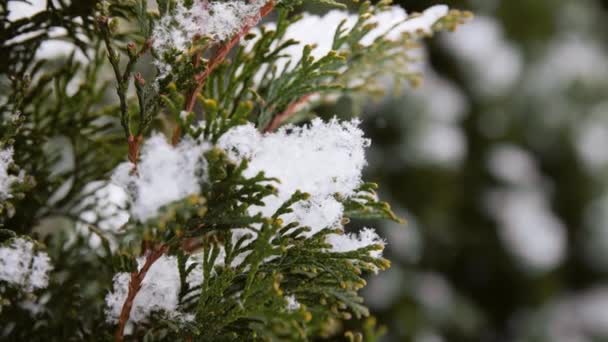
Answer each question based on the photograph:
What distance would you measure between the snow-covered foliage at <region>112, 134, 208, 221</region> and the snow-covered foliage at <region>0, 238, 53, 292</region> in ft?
0.97

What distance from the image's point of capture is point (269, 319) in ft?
3.81

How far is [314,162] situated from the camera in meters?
1.25

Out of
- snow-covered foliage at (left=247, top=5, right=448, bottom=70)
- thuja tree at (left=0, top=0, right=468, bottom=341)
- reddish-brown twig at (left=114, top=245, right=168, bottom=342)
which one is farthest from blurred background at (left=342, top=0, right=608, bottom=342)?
reddish-brown twig at (left=114, top=245, right=168, bottom=342)

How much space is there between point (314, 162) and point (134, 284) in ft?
1.47

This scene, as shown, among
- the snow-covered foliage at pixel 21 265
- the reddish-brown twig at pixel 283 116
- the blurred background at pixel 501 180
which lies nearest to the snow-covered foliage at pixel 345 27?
the reddish-brown twig at pixel 283 116

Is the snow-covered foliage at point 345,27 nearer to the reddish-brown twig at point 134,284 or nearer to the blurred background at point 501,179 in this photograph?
the reddish-brown twig at point 134,284

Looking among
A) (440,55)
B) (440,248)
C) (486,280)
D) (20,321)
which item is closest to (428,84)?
(440,55)

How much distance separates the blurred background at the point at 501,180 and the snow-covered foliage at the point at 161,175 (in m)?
5.15

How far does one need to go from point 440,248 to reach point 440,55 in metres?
2.23

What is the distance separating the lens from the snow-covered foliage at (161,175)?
3.53 ft

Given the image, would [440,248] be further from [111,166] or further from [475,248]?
[111,166]

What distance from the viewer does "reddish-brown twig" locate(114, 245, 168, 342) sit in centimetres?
126

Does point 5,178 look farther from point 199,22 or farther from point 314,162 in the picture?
point 314,162

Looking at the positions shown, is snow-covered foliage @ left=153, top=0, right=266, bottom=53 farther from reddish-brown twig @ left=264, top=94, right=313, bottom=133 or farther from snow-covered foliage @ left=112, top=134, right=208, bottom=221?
reddish-brown twig @ left=264, top=94, right=313, bottom=133
